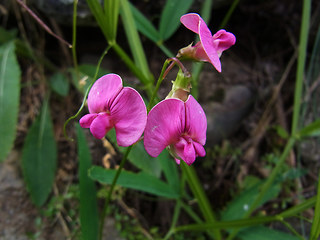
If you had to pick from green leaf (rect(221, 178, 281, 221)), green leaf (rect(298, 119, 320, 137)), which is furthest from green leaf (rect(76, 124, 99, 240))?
green leaf (rect(298, 119, 320, 137))

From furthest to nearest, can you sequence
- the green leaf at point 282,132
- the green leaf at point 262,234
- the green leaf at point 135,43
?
the green leaf at point 282,132 < the green leaf at point 135,43 < the green leaf at point 262,234

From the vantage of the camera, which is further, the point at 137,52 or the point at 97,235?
the point at 137,52

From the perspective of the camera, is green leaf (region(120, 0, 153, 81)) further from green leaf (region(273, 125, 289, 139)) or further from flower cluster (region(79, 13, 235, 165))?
green leaf (region(273, 125, 289, 139))

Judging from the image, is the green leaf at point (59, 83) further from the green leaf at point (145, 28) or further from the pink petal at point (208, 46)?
the pink petal at point (208, 46)

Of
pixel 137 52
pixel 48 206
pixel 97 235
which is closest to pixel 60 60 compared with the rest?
pixel 137 52

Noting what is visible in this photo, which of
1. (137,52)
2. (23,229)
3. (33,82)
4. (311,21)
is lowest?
(23,229)


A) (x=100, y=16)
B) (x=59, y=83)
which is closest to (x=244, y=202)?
(x=100, y=16)

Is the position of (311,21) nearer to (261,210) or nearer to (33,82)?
(261,210)


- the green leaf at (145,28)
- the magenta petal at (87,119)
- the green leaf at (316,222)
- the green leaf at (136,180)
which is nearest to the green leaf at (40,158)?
the green leaf at (136,180)
